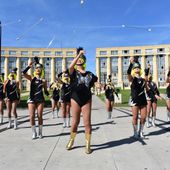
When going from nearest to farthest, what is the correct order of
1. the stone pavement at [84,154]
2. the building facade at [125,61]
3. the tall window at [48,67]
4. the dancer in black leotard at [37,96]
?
the stone pavement at [84,154]
the dancer in black leotard at [37,96]
the building facade at [125,61]
the tall window at [48,67]

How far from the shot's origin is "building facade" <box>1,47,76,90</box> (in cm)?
11862

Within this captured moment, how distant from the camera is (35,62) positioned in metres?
9.09

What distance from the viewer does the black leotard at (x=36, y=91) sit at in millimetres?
9020

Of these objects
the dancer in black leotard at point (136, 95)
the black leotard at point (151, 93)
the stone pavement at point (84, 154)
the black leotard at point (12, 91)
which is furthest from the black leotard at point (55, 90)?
the dancer in black leotard at point (136, 95)

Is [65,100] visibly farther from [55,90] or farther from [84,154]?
[84,154]

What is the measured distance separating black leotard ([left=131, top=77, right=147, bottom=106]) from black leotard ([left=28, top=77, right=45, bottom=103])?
2.47 meters

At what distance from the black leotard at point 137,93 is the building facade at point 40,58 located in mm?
109361

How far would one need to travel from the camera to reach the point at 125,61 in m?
121

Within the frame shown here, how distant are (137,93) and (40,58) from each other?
113258 millimetres

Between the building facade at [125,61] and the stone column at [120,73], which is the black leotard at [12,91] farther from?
the stone column at [120,73]

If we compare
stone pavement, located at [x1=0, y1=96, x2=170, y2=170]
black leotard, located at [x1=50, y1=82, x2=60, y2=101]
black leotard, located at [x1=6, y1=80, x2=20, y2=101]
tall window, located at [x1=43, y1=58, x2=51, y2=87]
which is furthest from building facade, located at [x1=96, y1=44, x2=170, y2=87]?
stone pavement, located at [x1=0, y1=96, x2=170, y2=170]

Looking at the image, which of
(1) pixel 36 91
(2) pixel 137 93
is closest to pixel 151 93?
(2) pixel 137 93

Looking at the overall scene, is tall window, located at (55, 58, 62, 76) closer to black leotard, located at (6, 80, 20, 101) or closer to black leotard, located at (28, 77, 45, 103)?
black leotard, located at (6, 80, 20, 101)

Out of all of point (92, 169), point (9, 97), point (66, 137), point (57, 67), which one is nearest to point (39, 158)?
point (92, 169)
